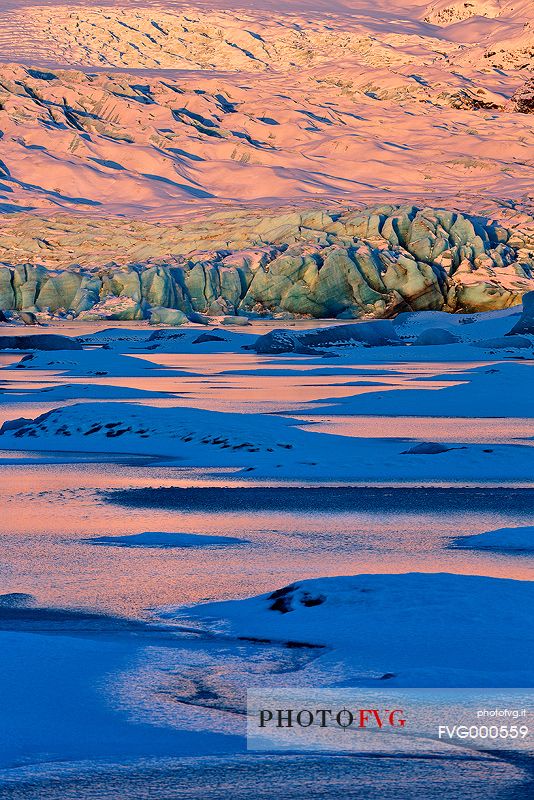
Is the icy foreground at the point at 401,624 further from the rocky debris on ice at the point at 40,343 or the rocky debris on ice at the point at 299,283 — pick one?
the rocky debris on ice at the point at 299,283

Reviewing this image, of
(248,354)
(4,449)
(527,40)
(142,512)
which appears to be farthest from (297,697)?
(527,40)

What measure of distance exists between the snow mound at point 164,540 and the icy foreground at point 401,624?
3.62 ft

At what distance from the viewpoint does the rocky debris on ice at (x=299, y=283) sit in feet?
106

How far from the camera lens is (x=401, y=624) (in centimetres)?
357

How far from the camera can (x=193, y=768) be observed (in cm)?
248

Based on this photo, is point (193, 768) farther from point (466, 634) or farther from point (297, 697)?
point (466, 634)

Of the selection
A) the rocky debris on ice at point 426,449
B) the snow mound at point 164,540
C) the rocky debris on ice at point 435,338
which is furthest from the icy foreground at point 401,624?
the rocky debris on ice at point 435,338

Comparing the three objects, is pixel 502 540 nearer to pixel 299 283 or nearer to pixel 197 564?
pixel 197 564

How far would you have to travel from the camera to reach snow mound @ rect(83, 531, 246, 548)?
5.11 meters

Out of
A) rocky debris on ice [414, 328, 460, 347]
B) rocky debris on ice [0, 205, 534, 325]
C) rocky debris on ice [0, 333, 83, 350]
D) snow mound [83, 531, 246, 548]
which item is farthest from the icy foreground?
rocky debris on ice [0, 205, 534, 325]

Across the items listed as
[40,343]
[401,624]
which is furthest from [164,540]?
[40,343]
